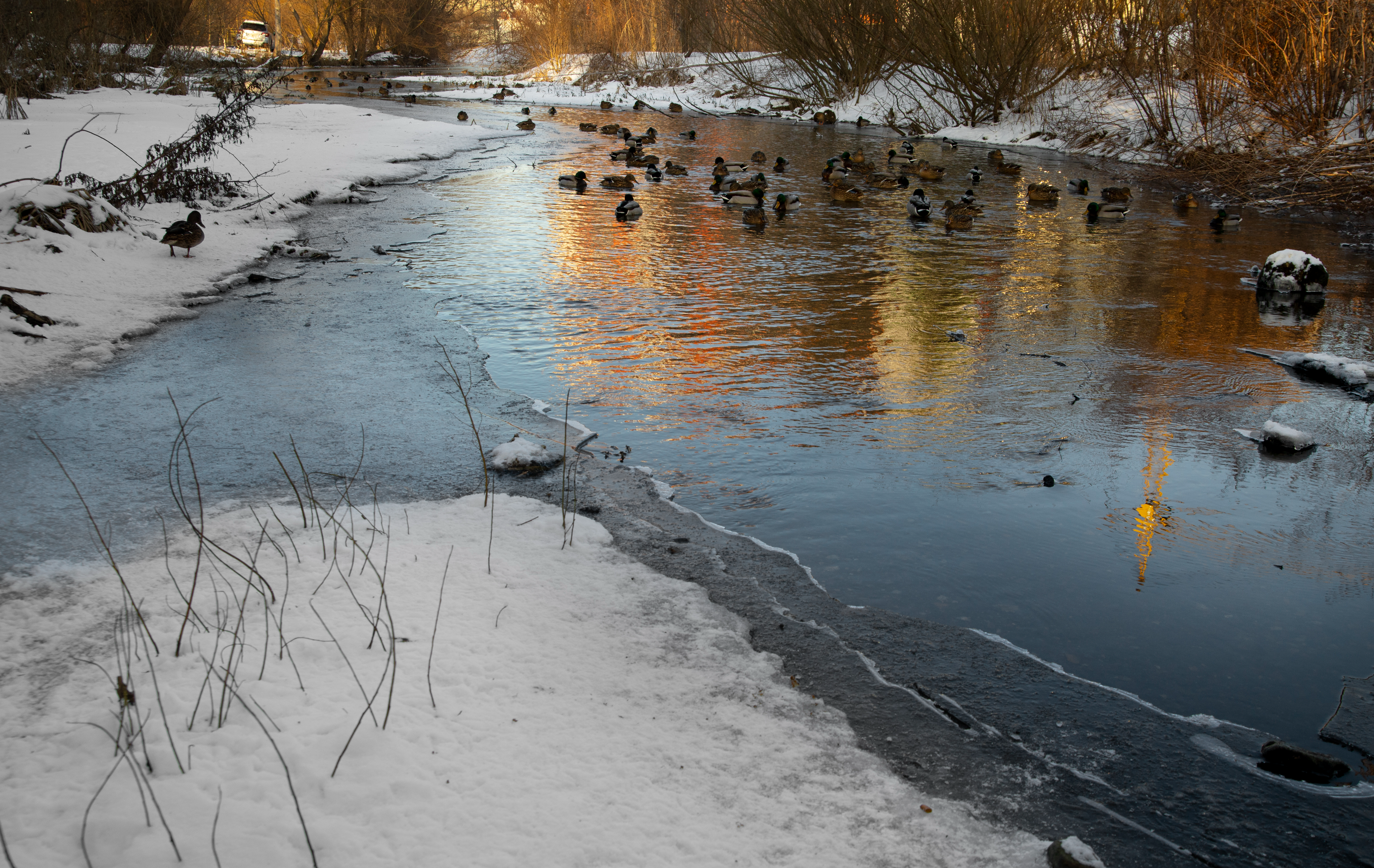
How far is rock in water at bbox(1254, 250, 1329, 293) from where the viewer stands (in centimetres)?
814

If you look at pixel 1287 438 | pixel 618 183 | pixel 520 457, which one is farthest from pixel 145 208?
pixel 1287 438

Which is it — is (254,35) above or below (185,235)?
above

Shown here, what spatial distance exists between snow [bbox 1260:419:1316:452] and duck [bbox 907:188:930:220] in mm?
7338

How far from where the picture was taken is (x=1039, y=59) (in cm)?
2170

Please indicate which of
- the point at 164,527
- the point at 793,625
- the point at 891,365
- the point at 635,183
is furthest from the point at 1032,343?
the point at 635,183

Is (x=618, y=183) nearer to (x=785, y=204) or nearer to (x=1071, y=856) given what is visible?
(x=785, y=204)

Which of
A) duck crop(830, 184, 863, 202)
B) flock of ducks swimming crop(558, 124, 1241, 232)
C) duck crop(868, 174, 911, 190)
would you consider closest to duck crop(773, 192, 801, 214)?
flock of ducks swimming crop(558, 124, 1241, 232)

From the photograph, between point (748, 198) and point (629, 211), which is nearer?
point (629, 211)

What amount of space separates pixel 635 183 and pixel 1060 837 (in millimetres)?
12894

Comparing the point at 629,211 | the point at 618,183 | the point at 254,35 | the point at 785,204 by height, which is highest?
the point at 254,35

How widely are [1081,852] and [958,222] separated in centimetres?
996

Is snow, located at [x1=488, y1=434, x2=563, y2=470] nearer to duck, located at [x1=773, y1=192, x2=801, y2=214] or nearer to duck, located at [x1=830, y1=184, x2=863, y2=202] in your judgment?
duck, located at [x1=773, y1=192, x2=801, y2=214]

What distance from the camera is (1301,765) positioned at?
8.23 feet

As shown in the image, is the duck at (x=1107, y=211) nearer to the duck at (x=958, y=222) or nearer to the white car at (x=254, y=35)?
the duck at (x=958, y=222)
